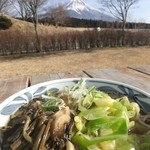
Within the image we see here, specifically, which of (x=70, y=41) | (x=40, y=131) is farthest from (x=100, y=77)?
(x=70, y=41)

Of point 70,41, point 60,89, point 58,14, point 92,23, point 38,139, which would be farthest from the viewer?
point 58,14

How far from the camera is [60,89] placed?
1.29m

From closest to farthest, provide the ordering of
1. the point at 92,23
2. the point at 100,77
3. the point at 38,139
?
the point at 38,139
the point at 100,77
the point at 92,23

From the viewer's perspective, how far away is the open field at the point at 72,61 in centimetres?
1111

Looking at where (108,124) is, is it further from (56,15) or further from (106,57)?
(56,15)

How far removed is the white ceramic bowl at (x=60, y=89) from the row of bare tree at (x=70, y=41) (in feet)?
46.5

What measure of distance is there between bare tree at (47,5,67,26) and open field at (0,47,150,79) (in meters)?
11.1

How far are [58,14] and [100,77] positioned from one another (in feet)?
84.0

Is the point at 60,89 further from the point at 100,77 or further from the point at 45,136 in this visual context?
the point at 100,77

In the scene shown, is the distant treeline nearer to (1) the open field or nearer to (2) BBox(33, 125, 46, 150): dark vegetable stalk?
(1) the open field

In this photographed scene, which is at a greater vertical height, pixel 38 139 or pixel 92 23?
pixel 38 139

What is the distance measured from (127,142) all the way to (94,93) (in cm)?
28

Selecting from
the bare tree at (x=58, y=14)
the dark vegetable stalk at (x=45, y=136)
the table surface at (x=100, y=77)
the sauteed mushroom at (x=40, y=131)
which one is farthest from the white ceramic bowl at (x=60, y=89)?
the bare tree at (x=58, y=14)

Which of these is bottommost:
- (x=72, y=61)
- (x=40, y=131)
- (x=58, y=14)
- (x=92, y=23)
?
(x=72, y=61)
